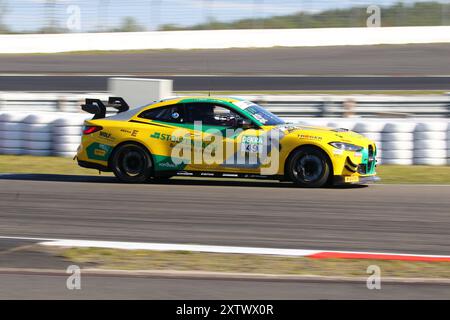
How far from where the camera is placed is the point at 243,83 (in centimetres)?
2452

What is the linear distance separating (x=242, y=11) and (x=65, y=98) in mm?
14453

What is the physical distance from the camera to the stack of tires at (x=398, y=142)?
45.5 feet

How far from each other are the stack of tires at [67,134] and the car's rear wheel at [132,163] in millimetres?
3233

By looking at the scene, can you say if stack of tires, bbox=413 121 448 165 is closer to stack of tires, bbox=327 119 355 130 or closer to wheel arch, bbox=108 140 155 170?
stack of tires, bbox=327 119 355 130

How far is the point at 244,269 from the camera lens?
680 cm

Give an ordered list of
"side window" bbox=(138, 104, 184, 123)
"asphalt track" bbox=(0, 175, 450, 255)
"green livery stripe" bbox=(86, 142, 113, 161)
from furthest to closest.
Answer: "green livery stripe" bbox=(86, 142, 113, 161), "side window" bbox=(138, 104, 184, 123), "asphalt track" bbox=(0, 175, 450, 255)

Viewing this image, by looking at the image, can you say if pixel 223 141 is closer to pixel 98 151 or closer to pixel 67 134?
pixel 98 151

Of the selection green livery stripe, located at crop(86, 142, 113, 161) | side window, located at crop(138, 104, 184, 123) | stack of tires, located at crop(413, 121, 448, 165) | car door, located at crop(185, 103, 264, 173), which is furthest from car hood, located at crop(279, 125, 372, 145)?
stack of tires, located at crop(413, 121, 448, 165)

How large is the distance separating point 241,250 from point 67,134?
8.08 metres

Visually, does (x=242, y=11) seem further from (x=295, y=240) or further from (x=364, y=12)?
(x=295, y=240)

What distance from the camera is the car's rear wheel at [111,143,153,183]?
11.7 m

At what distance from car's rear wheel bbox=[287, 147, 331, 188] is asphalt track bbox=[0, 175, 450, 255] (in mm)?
177
